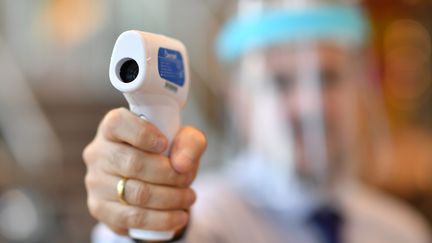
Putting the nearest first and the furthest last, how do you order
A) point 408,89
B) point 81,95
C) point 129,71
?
point 129,71
point 81,95
point 408,89

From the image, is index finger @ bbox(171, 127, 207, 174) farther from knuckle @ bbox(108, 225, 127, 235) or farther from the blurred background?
the blurred background

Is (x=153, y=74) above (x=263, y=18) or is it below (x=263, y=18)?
below

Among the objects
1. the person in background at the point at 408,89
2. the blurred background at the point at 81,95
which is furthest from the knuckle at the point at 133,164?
the person in background at the point at 408,89

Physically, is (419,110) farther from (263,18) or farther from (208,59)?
(263,18)

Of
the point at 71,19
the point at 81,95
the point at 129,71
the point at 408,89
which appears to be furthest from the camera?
the point at 408,89

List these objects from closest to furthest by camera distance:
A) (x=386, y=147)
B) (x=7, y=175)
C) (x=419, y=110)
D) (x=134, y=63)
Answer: (x=134, y=63)
(x=386, y=147)
(x=7, y=175)
(x=419, y=110)

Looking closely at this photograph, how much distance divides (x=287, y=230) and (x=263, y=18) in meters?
0.30

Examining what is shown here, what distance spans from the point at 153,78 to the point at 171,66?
0.02m

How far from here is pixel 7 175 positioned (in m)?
1.08

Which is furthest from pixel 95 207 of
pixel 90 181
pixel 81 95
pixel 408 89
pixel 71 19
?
pixel 408 89

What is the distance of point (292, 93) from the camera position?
0.66 m

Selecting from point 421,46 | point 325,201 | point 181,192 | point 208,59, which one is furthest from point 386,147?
point 421,46

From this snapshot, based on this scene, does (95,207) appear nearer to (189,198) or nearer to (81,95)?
(189,198)

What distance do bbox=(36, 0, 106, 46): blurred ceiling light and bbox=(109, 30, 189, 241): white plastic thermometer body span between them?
0.37m
